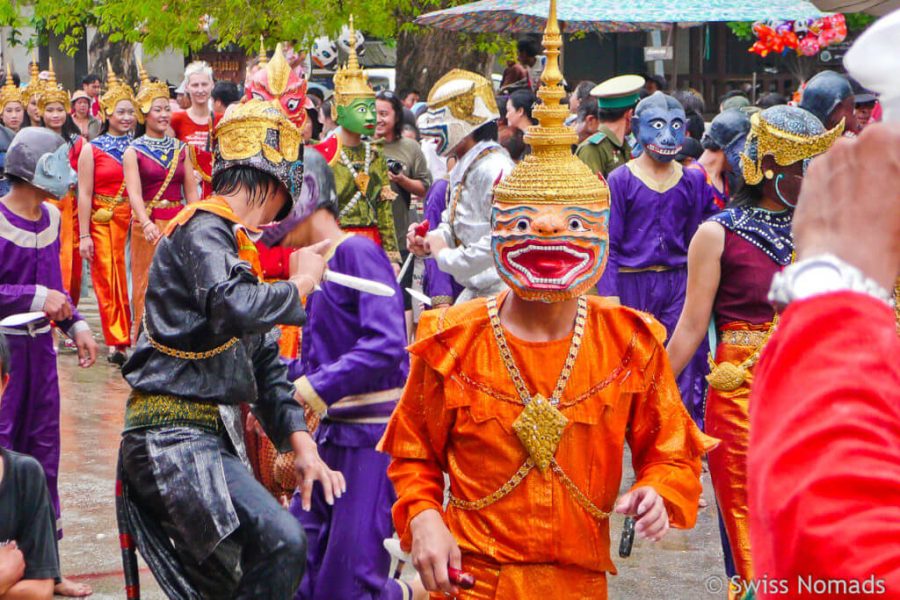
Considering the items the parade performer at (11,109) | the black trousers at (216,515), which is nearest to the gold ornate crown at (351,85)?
the black trousers at (216,515)

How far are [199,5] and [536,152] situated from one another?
14.2 meters

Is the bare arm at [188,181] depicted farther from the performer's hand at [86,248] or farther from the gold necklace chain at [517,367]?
the gold necklace chain at [517,367]

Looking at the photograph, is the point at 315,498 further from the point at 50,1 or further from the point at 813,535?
the point at 50,1

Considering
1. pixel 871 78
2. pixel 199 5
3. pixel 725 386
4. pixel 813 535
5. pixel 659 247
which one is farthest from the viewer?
pixel 199 5

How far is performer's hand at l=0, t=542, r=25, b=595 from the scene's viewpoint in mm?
3914

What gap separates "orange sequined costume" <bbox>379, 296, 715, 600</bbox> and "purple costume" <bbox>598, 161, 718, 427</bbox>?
4462mm

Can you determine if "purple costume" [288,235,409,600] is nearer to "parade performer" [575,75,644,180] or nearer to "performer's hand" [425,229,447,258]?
"performer's hand" [425,229,447,258]

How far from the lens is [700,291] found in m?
4.93

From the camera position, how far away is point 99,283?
38.0ft

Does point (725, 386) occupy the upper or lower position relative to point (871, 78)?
lower

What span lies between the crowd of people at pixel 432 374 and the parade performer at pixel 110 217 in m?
4.32

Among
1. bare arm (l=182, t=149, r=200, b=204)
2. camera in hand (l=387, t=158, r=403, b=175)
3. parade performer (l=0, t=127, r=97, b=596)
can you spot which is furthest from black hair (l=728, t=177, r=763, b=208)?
bare arm (l=182, t=149, r=200, b=204)

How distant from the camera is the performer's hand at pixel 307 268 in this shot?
4438 millimetres

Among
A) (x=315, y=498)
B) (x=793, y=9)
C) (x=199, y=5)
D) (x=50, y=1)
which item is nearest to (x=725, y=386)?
(x=315, y=498)
